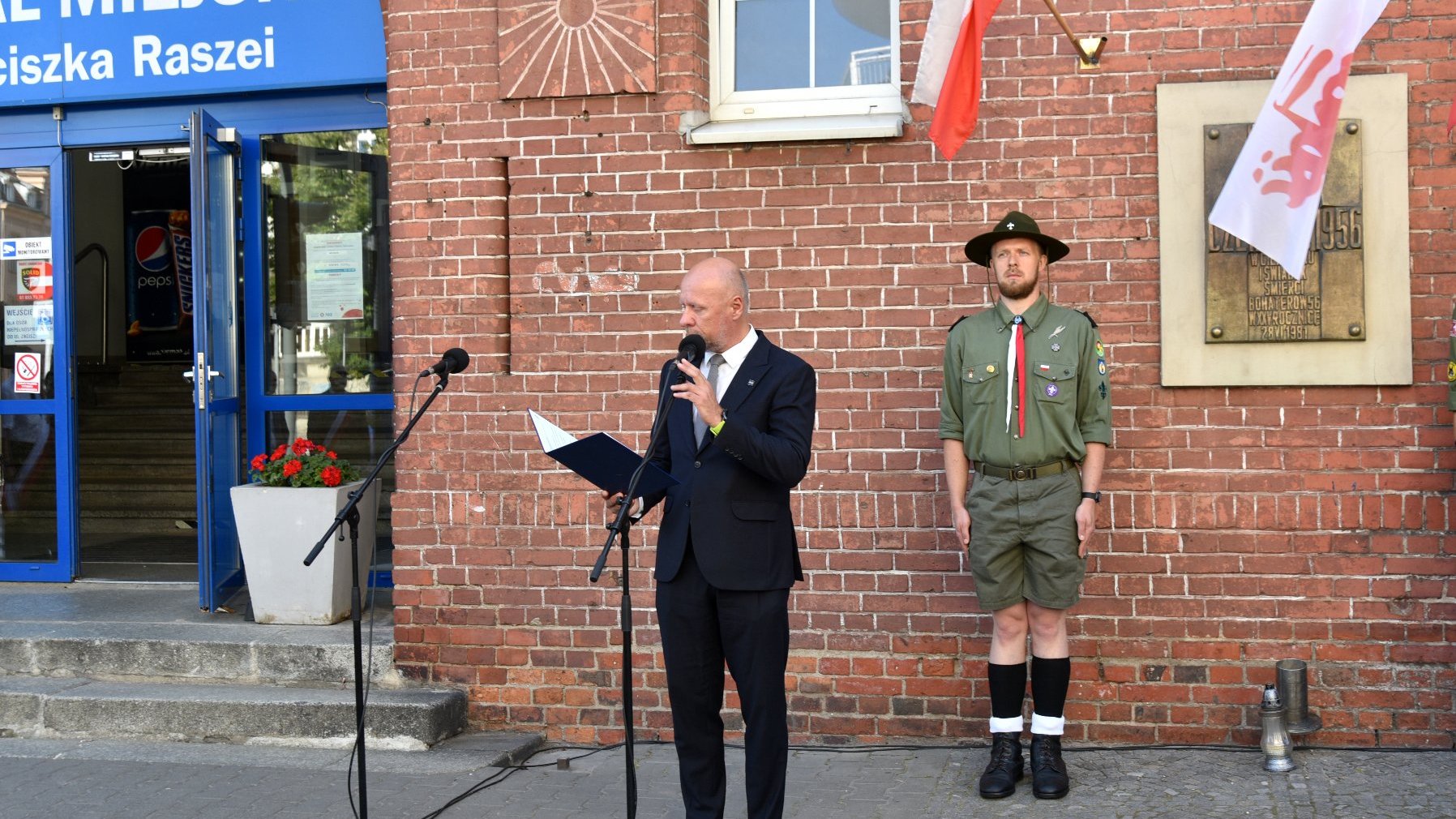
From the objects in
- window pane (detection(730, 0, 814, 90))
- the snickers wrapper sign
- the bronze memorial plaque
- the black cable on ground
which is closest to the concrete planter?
the black cable on ground

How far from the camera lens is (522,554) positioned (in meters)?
6.64

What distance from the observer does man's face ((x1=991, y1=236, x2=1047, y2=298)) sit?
5.54 metres

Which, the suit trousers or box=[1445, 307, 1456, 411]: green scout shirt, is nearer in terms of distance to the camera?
the suit trousers

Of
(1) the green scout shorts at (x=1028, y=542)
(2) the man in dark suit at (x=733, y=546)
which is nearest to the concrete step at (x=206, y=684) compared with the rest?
(2) the man in dark suit at (x=733, y=546)

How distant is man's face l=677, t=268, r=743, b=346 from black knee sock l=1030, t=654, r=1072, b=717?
6.24 feet

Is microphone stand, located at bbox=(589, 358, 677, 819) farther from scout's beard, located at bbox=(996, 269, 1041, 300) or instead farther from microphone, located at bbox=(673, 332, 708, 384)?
scout's beard, located at bbox=(996, 269, 1041, 300)

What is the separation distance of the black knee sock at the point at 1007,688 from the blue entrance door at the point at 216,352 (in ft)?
13.6

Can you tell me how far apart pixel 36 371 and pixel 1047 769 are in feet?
20.8

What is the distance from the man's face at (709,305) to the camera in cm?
466

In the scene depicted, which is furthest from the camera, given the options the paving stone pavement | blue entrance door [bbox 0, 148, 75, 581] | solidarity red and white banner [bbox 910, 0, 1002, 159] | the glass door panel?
blue entrance door [bbox 0, 148, 75, 581]

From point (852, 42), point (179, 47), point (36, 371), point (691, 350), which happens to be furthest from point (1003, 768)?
point (36, 371)

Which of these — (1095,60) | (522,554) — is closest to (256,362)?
(522,554)

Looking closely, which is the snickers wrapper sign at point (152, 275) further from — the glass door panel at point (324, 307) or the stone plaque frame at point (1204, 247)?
the stone plaque frame at point (1204, 247)

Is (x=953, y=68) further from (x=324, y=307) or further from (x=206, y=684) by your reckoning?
(x=206, y=684)
